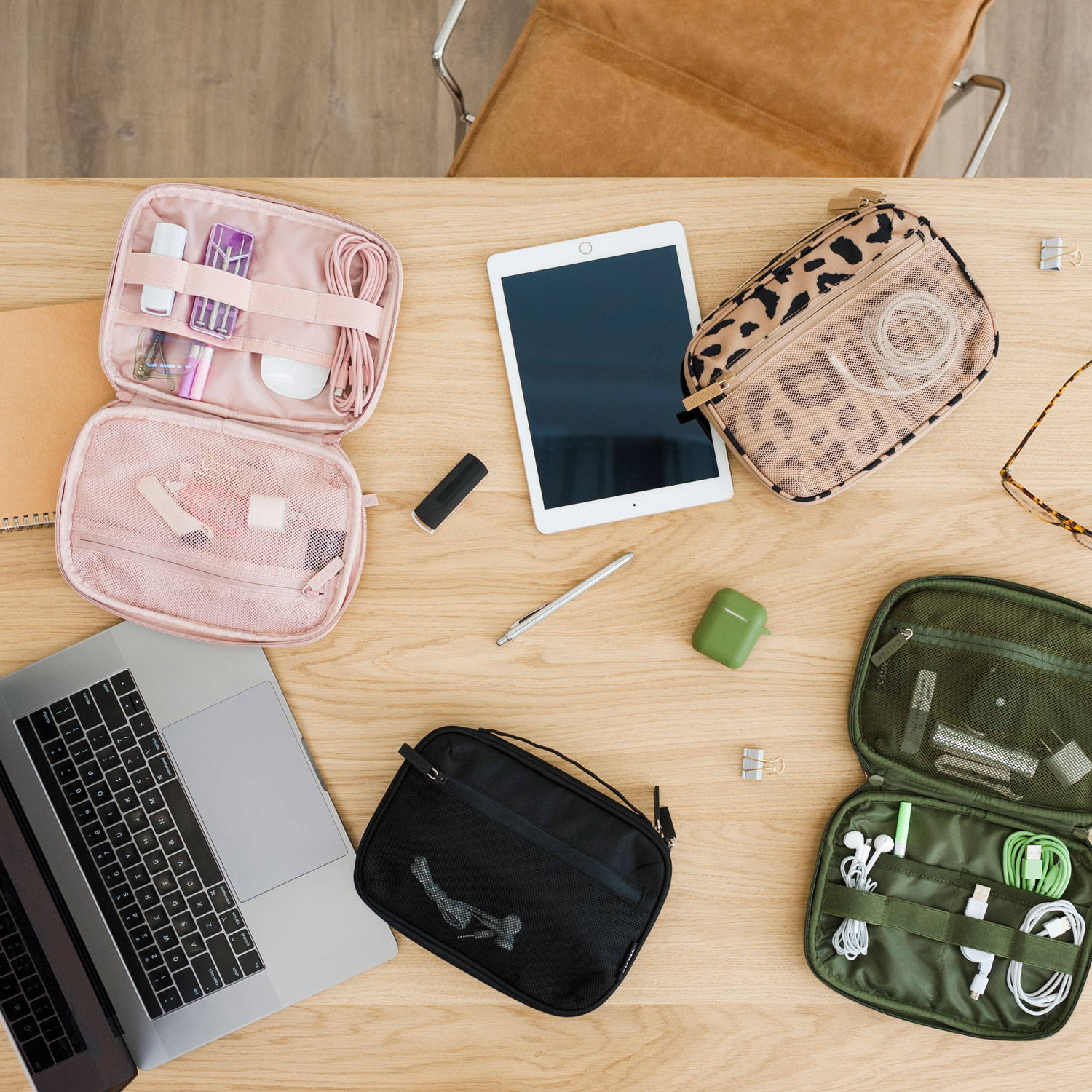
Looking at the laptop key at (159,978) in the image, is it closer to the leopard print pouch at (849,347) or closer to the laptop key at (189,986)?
the laptop key at (189,986)

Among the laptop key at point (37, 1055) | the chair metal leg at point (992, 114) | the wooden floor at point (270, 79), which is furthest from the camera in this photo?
the wooden floor at point (270, 79)

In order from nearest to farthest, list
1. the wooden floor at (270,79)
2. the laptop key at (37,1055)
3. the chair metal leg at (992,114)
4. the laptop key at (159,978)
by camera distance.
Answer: the laptop key at (37,1055) → the laptop key at (159,978) → the chair metal leg at (992,114) → the wooden floor at (270,79)

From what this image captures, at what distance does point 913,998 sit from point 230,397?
907 mm

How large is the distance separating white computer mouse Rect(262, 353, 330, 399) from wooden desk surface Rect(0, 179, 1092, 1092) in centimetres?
7

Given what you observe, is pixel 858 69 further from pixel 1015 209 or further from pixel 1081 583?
pixel 1081 583

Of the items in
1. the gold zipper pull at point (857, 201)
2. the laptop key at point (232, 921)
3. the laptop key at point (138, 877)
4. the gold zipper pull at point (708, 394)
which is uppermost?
the gold zipper pull at point (857, 201)

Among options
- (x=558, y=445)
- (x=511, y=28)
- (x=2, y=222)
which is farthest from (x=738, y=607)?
(x=511, y=28)

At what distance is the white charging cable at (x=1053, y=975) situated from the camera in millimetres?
799

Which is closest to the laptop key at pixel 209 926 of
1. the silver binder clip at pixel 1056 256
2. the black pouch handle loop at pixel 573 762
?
the black pouch handle loop at pixel 573 762

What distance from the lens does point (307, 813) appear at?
842mm

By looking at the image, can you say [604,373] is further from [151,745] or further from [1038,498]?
[151,745]

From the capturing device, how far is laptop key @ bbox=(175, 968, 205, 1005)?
0.83 metres

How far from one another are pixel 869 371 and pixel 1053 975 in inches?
24.6

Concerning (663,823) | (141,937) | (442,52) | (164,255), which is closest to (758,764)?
(663,823)
